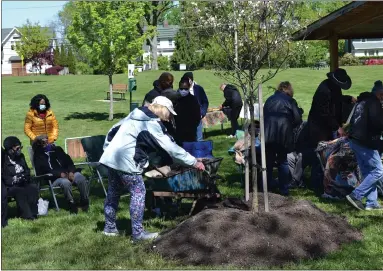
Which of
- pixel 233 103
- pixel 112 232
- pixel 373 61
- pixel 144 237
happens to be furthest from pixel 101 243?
pixel 373 61

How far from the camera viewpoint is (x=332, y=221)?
7570mm

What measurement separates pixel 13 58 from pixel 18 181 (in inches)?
3341

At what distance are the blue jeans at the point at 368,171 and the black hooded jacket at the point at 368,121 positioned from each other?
108mm

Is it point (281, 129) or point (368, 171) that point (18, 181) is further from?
point (368, 171)

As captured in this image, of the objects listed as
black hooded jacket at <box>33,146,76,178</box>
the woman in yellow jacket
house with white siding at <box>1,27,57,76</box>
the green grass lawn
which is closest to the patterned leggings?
the green grass lawn

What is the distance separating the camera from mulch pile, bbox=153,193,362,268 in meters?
6.51

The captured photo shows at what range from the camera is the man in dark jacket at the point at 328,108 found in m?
9.73

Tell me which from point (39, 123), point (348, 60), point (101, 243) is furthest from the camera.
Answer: point (348, 60)

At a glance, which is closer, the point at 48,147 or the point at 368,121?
the point at 368,121

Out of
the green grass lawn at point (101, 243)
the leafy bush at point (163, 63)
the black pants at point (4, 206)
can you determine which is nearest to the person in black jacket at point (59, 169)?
the green grass lawn at point (101, 243)

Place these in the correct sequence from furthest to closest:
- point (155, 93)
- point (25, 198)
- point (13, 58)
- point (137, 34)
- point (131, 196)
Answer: point (13, 58) < point (137, 34) < point (155, 93) < point (25, 198) < point (131, 196)

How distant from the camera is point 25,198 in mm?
8812

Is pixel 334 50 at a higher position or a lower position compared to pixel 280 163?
higher

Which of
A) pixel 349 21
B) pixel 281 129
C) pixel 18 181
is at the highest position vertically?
pixel 349 21
